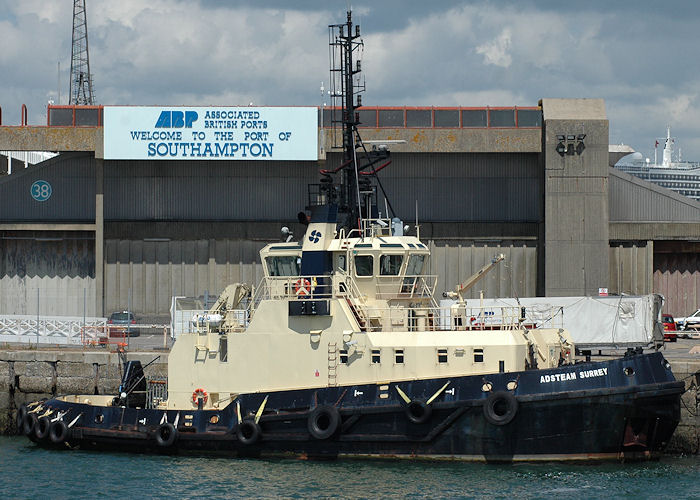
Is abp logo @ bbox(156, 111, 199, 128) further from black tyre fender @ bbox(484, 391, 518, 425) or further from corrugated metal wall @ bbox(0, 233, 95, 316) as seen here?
black tyre fender @ bbox(484, 391, 518, 425)

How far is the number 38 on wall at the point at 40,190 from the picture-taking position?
36.2 meters

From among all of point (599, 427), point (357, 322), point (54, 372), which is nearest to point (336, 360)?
point (357, 322)

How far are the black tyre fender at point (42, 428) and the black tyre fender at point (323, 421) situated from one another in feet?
20.6

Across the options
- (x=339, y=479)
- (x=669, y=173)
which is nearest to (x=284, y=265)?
(x=339, y=479)

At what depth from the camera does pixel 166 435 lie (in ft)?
70.8

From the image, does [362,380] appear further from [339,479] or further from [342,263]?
[342,263]

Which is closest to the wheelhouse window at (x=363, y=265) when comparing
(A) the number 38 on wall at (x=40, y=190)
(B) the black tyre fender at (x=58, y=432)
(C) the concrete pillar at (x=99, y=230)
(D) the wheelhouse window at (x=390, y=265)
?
(D) the wheelhouse window at (x=390, y=265)

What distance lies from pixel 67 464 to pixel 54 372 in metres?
5.76

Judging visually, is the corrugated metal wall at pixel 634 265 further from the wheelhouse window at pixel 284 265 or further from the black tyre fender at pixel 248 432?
the black tyre fender at pixel 248 432

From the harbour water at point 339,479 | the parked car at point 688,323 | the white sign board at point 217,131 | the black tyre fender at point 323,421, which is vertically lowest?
the harbour water at point 339,479

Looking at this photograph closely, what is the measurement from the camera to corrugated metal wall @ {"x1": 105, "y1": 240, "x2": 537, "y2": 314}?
35.4 meters

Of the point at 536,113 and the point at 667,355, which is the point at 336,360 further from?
the point at 536,113

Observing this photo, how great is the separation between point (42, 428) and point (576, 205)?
61.3ft

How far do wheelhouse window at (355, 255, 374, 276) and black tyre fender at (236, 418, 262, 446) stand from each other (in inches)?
146
